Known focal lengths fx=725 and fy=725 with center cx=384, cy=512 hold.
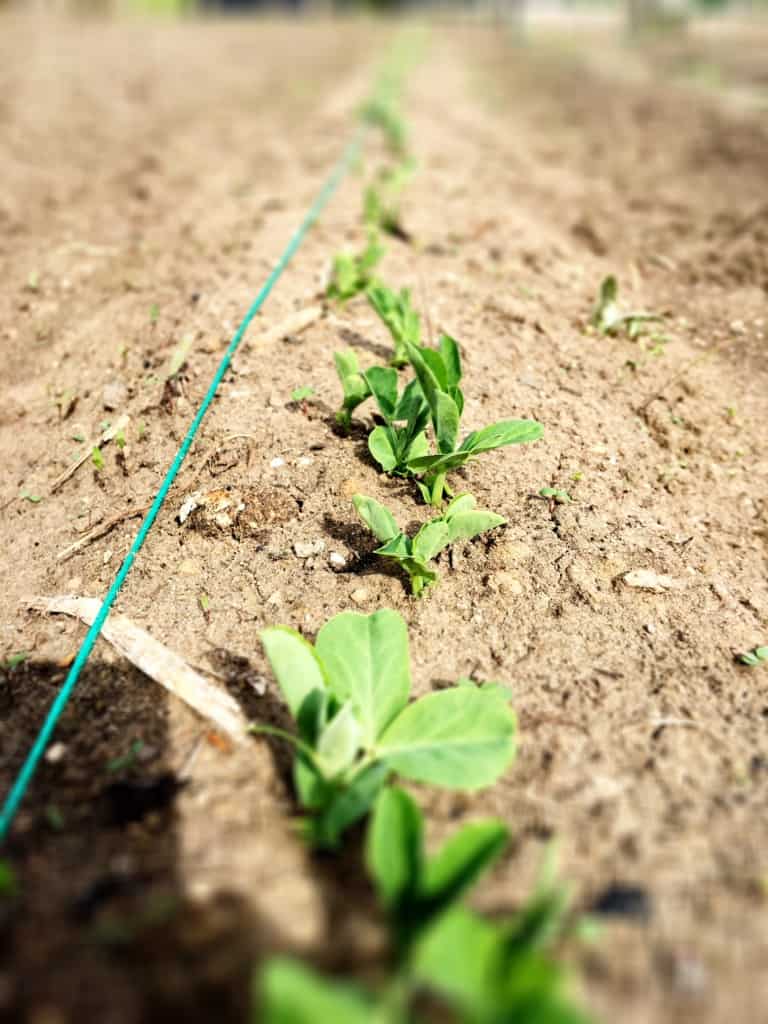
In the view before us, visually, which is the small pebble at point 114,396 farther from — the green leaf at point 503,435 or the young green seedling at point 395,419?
the green leaf at point 503,435

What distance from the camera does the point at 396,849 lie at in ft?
3.14

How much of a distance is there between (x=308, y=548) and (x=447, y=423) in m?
0.46

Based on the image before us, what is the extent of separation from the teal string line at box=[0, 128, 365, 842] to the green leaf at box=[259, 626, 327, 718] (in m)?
0.44

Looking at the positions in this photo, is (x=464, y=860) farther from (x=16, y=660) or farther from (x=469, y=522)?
(x=16, y=660)

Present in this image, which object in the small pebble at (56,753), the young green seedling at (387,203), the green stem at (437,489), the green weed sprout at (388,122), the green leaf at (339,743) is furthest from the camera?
the green weed sprout at (388,122)

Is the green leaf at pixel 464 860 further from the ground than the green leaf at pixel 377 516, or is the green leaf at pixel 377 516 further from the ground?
the green leaf at pixel 377 516

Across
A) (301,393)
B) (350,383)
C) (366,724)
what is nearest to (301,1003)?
(366,724)

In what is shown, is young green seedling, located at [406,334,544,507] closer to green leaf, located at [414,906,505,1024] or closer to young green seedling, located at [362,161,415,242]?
green leaf, located at [414,906,505,1024]

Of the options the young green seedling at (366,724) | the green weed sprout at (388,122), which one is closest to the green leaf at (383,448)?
the young green seedling at (366,724)

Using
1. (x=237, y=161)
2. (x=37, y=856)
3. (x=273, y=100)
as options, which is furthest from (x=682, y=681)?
(x=273, y=100)

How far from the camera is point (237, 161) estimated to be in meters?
4.99

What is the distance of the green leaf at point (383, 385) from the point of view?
1.88 meters

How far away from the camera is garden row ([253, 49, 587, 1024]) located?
78 cm

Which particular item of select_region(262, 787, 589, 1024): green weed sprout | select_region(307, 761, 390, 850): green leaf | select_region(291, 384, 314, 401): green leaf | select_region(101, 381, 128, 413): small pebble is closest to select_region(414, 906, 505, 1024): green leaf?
select_region(262, 787, 589, 1024): green weed sprout
